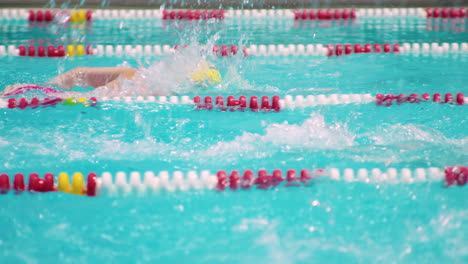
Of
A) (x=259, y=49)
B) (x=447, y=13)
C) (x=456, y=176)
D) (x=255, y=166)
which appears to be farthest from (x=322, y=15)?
(x=456, y=176)

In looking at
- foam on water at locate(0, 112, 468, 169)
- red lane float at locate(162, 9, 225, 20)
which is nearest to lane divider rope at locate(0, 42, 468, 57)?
red lane float at locate(162, 9, 225, 20)

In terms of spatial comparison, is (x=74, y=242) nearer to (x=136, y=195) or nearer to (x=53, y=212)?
(x=53, y=212)

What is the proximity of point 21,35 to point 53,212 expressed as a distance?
448cm

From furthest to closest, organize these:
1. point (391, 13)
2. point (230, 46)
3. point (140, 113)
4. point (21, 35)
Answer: point (391, 13), point (21, 35), point (230, 46), point (140, 113)

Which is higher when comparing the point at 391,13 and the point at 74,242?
the point at 391,13

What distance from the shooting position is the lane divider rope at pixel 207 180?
2881 millimetres

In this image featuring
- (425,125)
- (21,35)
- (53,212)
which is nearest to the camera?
(53,212)

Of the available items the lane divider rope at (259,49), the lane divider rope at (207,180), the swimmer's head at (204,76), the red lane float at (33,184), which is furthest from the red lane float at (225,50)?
the red lane float at (33,184)

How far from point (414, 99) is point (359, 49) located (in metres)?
1.63

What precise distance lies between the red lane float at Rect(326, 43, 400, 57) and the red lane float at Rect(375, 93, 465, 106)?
1.53m

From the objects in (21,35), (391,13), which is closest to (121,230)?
(21,35)

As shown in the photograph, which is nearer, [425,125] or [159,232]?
[159,232]

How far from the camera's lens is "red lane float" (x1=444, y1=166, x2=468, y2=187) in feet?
9.60

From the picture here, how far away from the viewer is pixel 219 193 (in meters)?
2.88
